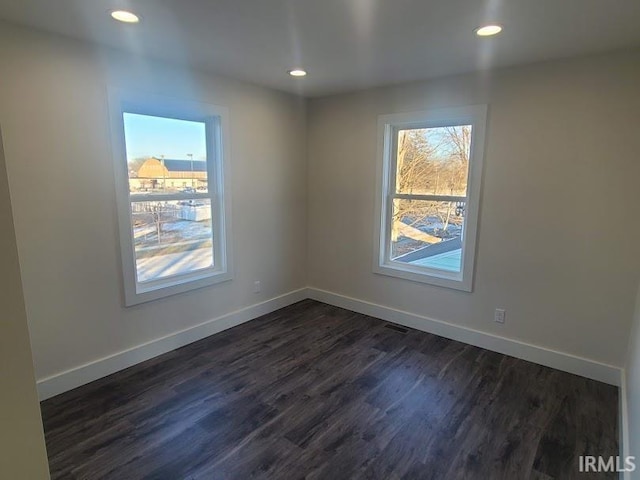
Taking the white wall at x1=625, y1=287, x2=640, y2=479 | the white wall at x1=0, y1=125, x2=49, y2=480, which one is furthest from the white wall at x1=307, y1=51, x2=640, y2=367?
the white wall at x1=0, y1=125, x2=49, y2=480

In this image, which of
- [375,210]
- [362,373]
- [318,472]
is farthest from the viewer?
[375,210]

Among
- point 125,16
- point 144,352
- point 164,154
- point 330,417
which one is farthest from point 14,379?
point 164,154

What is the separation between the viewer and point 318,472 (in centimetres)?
194

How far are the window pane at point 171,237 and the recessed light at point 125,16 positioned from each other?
1336 mm

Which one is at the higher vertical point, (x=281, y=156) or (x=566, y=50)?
(x=566, y=50)

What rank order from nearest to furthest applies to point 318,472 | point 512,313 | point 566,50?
point 318,472, point 566,50, point 512,313

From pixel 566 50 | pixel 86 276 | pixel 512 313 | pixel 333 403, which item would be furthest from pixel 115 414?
pixel 566 50

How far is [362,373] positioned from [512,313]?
4.65 feet

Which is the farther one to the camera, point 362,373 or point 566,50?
point 362,373

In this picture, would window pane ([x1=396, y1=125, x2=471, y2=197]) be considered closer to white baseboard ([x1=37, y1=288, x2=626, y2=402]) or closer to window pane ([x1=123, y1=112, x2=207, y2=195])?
white baseboard ([x1=37, y1=288, x2=626, y2=402])

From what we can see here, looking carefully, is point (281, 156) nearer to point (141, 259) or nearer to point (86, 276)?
point (141, 259)

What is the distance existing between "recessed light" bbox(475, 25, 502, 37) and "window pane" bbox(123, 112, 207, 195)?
240 cm

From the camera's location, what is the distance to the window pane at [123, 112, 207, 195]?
2.93 m

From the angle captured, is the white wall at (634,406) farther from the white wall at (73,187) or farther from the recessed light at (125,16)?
the recessed light at (125,16)
